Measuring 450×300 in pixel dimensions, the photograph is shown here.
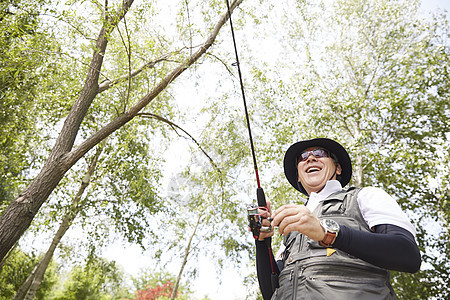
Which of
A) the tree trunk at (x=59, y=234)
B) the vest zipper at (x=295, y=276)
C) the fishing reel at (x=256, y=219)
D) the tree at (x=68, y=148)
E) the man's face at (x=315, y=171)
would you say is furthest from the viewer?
the tree trunk at (x=59, y=234)

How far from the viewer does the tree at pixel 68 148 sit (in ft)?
15.8

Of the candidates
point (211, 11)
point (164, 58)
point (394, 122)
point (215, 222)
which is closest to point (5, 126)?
point (164, 58)

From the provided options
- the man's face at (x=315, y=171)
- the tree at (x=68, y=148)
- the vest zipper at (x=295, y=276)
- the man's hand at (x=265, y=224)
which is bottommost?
the vest zipper at (x=295, y=276)

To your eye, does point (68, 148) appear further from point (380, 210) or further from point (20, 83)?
point (380, 210)

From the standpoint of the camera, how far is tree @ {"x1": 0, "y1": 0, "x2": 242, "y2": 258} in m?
4.81

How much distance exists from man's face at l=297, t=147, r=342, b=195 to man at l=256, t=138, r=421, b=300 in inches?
7.6

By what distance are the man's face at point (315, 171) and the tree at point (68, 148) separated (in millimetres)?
4221

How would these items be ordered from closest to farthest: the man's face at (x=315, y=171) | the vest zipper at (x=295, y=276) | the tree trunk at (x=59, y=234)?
the vest zipper at (x=295, y=276), the man's face at (x=315, y=171), the tree trunk at (x=59, y=234)

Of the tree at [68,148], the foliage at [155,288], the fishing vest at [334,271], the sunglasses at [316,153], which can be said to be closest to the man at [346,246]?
the fishing vest at [334,271]

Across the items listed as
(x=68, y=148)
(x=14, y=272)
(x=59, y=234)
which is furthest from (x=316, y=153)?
(x=14, y=272)

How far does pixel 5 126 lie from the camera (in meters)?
8.62

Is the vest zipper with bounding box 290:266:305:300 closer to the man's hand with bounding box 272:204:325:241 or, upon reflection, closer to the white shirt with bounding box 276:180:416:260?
the man's hand with bounding box 272:204:325:241

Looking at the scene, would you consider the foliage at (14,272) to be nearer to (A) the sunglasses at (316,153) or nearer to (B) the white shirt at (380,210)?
(A) the sunglasses at (316,153)

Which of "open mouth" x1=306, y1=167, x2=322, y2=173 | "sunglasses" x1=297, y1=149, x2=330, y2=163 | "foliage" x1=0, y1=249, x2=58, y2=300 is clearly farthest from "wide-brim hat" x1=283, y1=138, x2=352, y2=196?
"foliage" x1=0, y1=249, x2=58, y2=300
